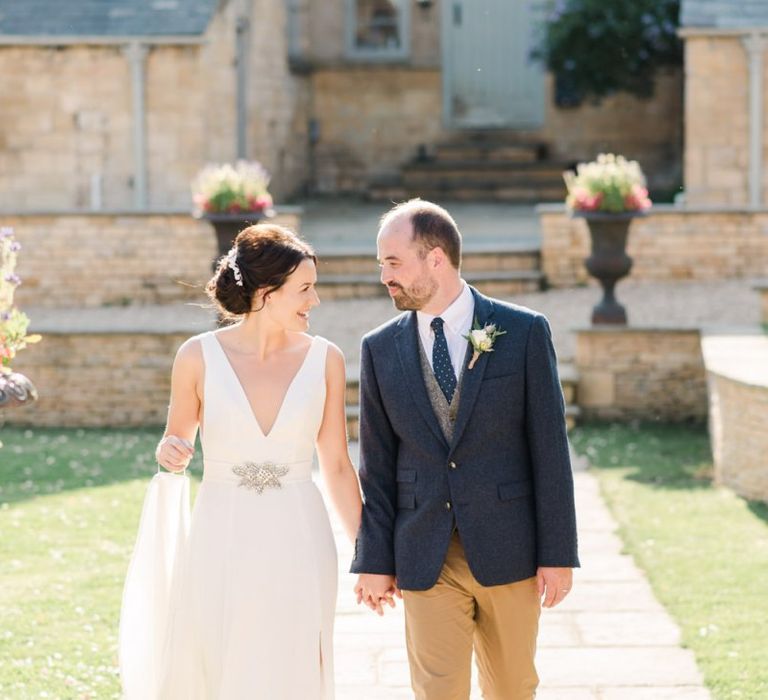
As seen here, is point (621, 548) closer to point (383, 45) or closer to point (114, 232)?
point (114, 232)

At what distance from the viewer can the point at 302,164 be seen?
22.6 metres

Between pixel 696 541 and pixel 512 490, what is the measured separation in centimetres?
423

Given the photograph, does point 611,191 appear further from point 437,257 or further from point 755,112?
point 437,257

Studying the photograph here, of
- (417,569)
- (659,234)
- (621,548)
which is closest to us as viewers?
(417,569)

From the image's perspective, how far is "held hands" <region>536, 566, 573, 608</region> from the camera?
4043mm

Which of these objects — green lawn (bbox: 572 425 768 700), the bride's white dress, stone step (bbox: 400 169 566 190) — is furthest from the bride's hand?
stone step (bbox: 400 169 566 190)

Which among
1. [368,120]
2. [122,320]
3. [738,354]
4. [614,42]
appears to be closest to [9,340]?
[738,354]

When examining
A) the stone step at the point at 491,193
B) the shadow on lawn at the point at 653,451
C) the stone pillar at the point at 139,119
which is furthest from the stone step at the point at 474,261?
the stone step at the point at 491,193

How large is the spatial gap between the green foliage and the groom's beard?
52.5ft

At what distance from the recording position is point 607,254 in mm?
12500

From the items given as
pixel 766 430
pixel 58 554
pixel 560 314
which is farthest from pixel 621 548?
pixel 560 314

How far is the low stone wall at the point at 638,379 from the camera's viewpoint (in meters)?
12.2

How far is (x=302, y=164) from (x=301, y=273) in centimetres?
1861

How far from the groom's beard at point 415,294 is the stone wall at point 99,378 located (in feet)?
29.4
